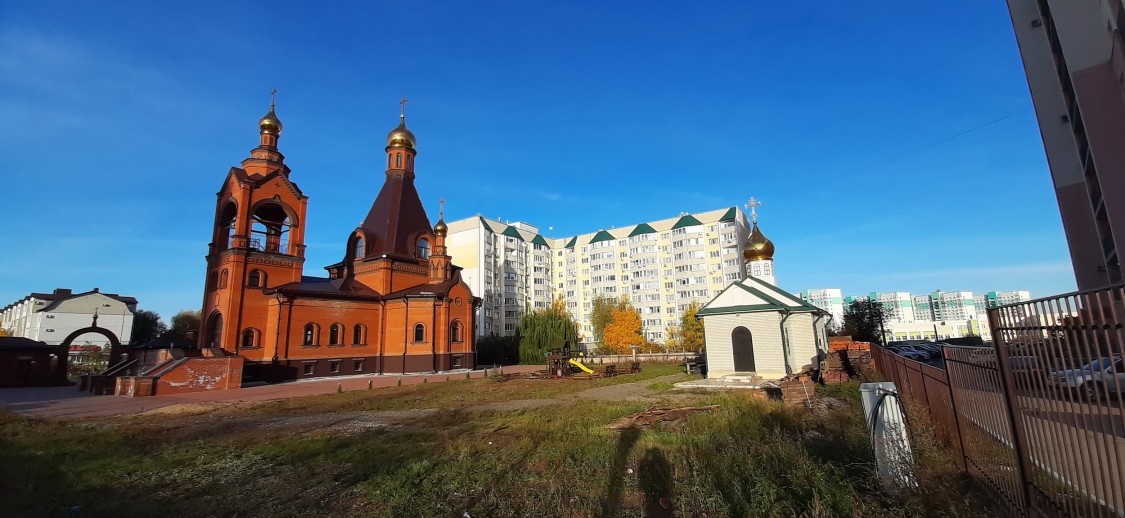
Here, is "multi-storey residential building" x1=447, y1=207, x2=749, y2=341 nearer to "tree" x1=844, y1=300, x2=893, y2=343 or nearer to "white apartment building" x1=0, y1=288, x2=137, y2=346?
"tree" x1=844, y1=300, x2=893, y2=343

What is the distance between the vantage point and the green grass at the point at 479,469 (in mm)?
5070

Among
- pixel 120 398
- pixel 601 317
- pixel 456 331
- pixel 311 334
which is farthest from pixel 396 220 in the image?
pixel 601 317

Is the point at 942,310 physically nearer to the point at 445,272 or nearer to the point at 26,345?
the point at 445,272

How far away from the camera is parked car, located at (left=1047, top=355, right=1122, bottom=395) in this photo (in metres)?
2.72

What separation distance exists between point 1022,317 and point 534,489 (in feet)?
16.1

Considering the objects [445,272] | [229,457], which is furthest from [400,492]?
[445,272]

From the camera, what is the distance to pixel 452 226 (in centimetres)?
6812

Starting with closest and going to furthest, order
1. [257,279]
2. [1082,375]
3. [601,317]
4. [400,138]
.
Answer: [1082,375], [257,279], [400,138], [601,317]

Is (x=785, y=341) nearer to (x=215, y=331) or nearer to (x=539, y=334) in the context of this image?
(x=539, y=334)

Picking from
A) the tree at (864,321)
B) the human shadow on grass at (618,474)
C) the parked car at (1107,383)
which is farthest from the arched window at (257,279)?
the tree at (864,321)

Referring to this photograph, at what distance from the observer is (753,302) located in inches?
765

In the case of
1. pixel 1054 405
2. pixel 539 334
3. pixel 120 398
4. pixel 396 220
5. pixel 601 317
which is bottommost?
pixel 120 398

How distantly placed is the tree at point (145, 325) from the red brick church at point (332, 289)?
167ft

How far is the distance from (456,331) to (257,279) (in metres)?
11.4
